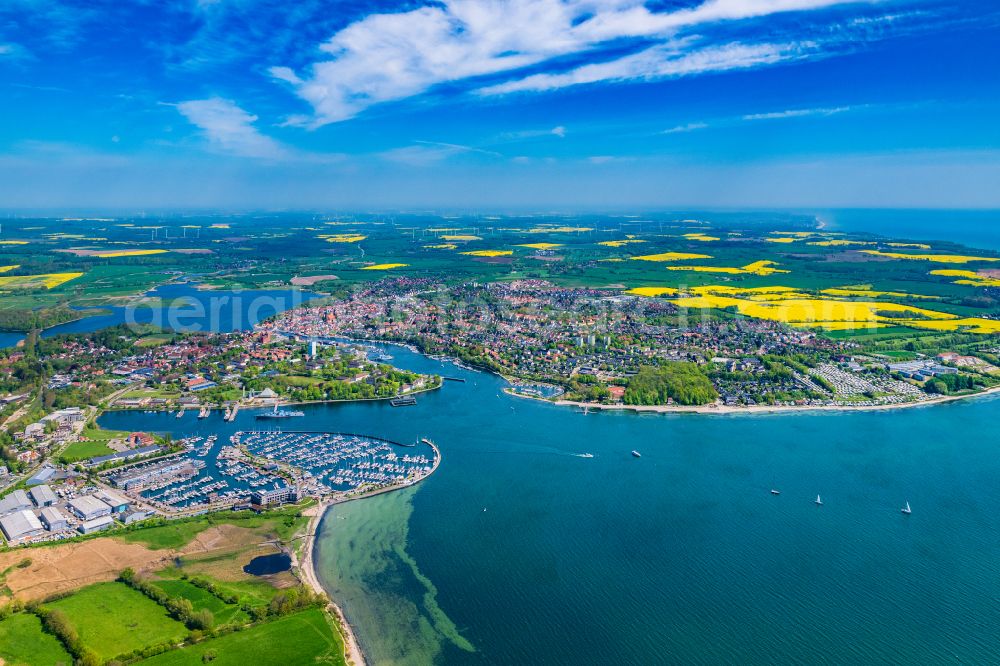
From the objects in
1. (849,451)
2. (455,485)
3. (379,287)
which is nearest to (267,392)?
(455,485)

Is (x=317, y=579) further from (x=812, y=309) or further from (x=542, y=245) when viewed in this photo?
(x=542, y=245)

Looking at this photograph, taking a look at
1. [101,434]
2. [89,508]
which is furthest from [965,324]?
[101,434]

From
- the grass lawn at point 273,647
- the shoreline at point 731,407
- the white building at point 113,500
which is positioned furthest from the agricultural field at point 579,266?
the grass lawn at point 273,647

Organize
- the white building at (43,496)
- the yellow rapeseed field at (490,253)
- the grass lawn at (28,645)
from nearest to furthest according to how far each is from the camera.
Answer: the grass lawn at (28,645) → the white building at (43,496) → the yellow rapeseed field at (490,253)

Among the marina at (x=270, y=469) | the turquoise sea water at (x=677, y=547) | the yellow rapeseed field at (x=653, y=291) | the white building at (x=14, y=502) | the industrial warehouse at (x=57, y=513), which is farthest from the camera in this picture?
the yellow rapeseed field at (x=653, y=291)

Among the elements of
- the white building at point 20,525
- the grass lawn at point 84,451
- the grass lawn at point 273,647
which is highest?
the grass lawn at point 84,451

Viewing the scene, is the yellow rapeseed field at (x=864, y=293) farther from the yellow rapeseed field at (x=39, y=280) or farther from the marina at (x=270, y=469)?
the yellow rapeseed field at (x=39, y=280)
